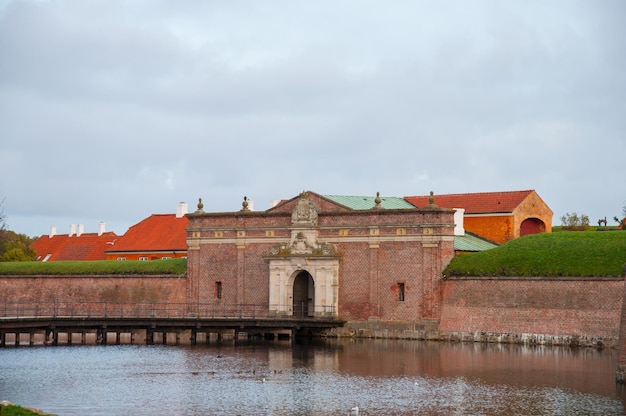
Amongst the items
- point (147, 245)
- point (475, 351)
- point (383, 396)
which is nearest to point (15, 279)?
point (147, 245)

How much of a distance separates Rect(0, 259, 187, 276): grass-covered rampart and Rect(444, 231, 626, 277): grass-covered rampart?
17546 millimetres

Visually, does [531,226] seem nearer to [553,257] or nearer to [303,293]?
[553,257]

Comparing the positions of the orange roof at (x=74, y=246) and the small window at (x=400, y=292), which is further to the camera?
the orange roof at (x=74, y=246)

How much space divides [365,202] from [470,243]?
22.2 ft

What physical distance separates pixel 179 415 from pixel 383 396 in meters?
7.20

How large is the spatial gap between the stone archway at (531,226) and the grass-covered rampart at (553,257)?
502 inches

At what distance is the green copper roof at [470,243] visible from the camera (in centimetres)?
6031

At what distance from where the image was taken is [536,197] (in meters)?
70.8

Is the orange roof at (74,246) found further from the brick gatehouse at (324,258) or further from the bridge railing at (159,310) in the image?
the brick gatehouse at (324,258)

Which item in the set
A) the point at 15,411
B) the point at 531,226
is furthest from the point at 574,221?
the point at 15,411

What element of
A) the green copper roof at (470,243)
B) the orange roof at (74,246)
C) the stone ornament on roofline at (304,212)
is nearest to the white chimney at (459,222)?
the green copper roof at (470,243)

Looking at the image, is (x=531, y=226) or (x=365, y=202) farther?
(x=531, y=226)

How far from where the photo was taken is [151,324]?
55312 mm

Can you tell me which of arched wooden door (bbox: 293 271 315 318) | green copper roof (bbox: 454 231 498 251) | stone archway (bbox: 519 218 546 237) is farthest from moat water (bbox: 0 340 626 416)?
stone archway (bbox: 519 218 546 237)
